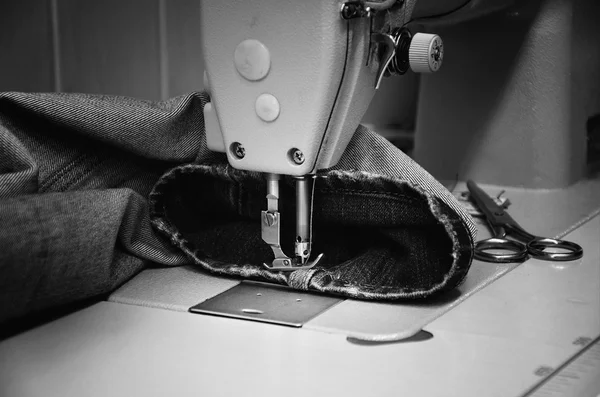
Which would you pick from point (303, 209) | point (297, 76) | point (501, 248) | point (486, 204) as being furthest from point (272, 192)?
point (486, 204)

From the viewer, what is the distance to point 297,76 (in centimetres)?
93

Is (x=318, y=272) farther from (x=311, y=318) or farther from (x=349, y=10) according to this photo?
(x=349, y=10)

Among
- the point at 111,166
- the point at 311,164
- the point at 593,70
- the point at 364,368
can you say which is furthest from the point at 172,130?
the point at 593,70

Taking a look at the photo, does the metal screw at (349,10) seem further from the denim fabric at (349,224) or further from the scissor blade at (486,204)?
the scissor blade at (486,204)

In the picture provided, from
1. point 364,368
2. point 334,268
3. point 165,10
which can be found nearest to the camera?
point 364,368

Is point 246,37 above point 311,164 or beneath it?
above

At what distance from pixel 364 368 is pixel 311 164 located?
0.26 meters

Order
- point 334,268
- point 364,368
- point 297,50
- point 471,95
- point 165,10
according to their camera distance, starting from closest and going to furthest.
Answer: point 364,368
point 297,50
point 334,268
point 471,95
point 165,10

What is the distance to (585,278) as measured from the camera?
106 cm

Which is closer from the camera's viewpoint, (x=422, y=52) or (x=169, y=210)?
(x=422, y=52)

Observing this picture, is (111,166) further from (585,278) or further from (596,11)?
(596,11)

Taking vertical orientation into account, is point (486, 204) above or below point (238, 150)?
below

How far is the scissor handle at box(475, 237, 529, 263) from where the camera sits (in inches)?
43.6

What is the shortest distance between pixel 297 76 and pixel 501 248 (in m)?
Answer: 0.39
